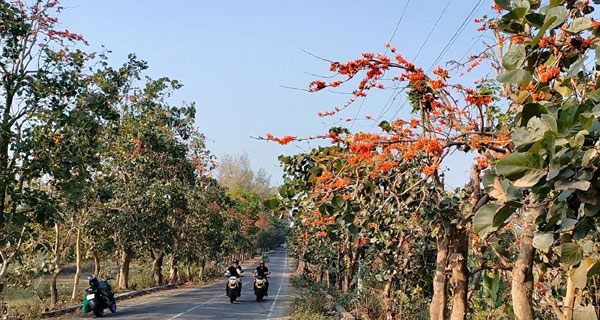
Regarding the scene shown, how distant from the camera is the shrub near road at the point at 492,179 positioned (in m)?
1.99

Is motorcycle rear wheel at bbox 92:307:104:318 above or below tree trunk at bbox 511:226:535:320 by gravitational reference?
below

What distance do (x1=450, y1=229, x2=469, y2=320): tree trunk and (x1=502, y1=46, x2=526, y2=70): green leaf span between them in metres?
4.51

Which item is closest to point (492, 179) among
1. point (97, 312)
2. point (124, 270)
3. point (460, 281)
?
point (460, 281)

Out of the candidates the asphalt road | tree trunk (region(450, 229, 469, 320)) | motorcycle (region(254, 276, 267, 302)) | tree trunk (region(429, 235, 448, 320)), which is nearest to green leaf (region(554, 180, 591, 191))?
A: tree trunk (region(450, 229, 469, 320))

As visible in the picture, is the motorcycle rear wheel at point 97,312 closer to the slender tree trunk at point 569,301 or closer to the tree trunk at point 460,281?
the tree trunk at point 460,281

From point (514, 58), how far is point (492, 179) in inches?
23.7

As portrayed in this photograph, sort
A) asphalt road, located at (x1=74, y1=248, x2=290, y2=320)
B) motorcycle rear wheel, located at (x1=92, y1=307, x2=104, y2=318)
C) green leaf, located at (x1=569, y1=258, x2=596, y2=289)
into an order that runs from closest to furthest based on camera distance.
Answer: green leaf, located at (x1=569, y1=258, x2=596, y2=289) < motorcycle rear wheel, located at (x1=92, y1=307, x2=104, y2=318) < asphalt road, located at (x1=74, y1=248, x2=290, y2=320)

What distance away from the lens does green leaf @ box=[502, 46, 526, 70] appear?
8.23 ft

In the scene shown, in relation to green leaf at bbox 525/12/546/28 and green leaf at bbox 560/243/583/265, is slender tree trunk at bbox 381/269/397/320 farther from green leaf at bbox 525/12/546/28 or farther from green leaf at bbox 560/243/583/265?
green leaf at bbox 525/12/546/28

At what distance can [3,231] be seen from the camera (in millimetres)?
10227

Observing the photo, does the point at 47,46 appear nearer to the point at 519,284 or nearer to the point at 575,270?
the point at 519,284

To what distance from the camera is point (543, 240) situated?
2.19m

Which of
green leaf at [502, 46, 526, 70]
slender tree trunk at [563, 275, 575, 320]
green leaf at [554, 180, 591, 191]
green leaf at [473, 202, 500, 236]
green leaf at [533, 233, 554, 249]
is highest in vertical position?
green leaf at [502, 46, 526, 70]

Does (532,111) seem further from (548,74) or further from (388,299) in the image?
(388,299)
